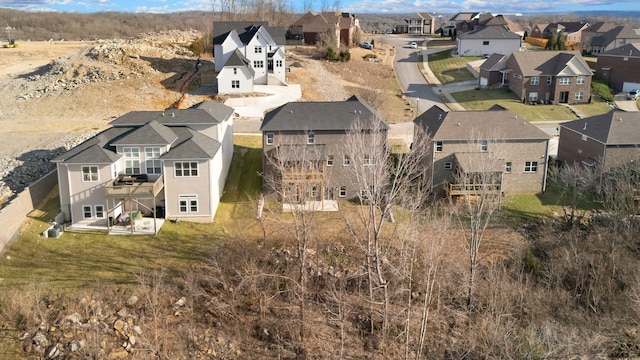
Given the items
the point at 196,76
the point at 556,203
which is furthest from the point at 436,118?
the point at 196,76

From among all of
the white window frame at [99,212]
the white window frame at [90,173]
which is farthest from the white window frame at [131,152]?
the white window frame at [99,212]

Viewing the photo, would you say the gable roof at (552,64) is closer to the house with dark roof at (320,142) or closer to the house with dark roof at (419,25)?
the house with dark roof at (320,142)

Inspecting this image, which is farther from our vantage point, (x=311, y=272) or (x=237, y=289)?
(x=311, y=272)

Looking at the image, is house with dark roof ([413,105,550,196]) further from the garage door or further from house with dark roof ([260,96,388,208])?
the garage door

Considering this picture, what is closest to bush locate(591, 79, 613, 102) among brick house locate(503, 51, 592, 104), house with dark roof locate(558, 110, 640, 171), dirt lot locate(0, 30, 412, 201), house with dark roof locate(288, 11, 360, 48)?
brick house locate(503, 51, 592, 104)

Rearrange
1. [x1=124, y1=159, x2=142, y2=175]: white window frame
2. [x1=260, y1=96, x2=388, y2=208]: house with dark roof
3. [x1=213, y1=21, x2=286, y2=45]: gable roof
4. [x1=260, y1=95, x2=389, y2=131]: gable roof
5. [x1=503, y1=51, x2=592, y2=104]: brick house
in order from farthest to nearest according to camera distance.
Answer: [x1=213, y1=21, x2=286, y2=45]: gable roof
[x1=503, y1=51, x2=592, y2=104]: brick house
[x1=260, y1=95, x2=389, y2=131]: gable roof
[x1=260, y1=96, x2=388, y2=208]: house with dark roof
[x1=124, y1=159, x2=142, y2=175]: white window frame

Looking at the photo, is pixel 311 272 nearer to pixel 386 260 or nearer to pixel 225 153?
pixel 386 260
